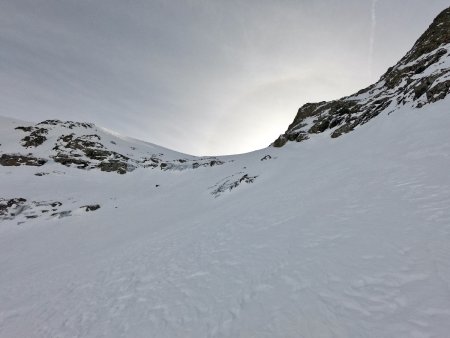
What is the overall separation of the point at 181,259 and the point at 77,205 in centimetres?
2881

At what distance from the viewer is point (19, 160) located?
46.0m

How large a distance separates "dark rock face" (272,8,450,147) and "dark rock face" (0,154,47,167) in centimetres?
4249

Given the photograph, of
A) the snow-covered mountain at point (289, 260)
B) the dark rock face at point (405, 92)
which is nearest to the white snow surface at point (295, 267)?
the snow-covered mountain at point (289, 260)

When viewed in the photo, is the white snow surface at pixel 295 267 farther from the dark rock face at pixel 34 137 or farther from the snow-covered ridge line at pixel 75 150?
the dark rock face at pixel 34 137

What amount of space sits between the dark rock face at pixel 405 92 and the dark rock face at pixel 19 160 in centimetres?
4249

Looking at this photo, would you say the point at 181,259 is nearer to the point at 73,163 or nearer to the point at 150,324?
the point at 150,324

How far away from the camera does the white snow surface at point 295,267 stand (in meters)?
5.25

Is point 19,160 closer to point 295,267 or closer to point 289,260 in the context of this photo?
point 289,260

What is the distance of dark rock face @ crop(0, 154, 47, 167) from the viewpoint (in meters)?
45.1

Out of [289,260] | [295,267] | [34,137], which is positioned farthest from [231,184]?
[34,137]

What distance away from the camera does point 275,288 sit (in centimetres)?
682

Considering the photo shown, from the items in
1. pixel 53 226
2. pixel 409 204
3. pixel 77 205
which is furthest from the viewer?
pixel 77 205

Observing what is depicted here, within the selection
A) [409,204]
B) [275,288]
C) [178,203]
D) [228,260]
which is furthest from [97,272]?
[178,203]

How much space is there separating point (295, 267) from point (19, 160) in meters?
54.4
